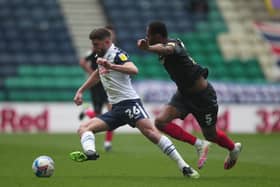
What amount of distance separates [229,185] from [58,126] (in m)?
13.5

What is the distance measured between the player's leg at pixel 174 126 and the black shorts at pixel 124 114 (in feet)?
3.04

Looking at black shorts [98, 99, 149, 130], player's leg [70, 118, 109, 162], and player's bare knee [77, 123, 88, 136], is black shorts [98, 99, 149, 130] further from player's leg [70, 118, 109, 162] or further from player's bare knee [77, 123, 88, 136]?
player's bare knee [77, 123, 88, 136]

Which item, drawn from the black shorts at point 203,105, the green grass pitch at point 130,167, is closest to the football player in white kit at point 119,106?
the green grass pitch at point 130,167

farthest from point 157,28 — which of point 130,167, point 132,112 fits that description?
point 130,167

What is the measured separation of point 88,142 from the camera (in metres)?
9.59

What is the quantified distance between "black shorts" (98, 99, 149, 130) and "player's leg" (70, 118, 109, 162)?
0.32 ft

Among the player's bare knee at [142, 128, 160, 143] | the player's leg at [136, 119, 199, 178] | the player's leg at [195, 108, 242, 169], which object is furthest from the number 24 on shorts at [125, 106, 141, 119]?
the player's leg at [195, 108, 242, 169]

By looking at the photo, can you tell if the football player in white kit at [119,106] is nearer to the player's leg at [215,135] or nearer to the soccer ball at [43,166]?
the soccer ball at [43,166]

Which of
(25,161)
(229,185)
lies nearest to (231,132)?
(25,161)

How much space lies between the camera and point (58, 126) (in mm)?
22234

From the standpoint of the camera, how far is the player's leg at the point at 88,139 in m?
9.28

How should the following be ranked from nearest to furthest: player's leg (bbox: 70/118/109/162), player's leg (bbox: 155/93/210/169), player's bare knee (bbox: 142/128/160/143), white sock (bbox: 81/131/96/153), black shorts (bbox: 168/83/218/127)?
player's leg (bbox: 70/118/109/162), white sock (bbox: 81/131/96/153), player's bare knee (bbox: 142/128/160/143), black shorts (bbox: 168/83/218/127), player's leg (bbox: 155/93/210/169)

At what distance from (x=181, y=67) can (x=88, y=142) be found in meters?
1.66

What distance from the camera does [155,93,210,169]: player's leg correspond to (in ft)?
35.7
